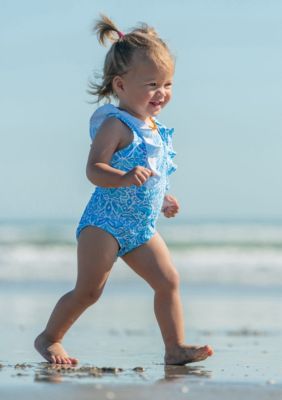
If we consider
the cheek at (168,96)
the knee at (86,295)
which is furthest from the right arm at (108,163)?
the knee at (86,295)

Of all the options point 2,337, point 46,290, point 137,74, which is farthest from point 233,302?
point 137,74

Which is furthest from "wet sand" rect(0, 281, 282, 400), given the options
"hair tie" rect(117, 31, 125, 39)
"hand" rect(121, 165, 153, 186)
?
"hair tie" rect(117, 31, 125, 39)

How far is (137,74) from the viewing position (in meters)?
4.84

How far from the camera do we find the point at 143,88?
484cm

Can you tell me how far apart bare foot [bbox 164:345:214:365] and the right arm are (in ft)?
2.86

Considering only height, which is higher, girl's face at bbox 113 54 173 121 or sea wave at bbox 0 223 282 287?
sea wave at bbox 0 223 282 287

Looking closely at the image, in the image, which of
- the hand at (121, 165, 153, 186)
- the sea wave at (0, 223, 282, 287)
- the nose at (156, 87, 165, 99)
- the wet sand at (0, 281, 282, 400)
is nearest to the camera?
the wet sand at (0, 281, 282, 400)

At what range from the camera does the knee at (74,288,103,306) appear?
4797 millimetres

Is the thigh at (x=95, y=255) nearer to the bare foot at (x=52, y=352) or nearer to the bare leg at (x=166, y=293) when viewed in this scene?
the bare leg at (x=166, y=293)

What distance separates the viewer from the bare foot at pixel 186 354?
484 cm

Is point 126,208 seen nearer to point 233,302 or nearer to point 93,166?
point 93,166

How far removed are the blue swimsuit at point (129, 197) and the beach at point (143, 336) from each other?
61 centimetres

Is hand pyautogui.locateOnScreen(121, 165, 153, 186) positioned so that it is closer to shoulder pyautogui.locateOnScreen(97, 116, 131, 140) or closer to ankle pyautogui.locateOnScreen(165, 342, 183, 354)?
shoulder pyautogui.locateOnScreen(97, 116, 131, 140)

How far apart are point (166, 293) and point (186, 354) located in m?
0.29
